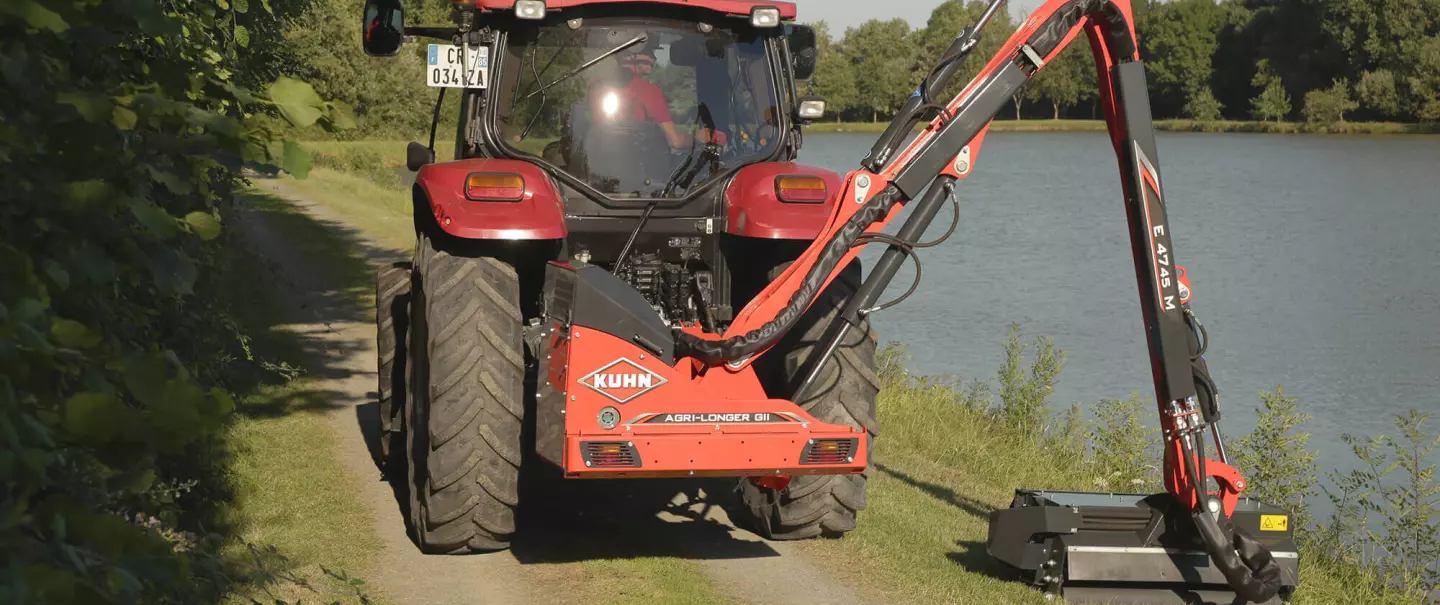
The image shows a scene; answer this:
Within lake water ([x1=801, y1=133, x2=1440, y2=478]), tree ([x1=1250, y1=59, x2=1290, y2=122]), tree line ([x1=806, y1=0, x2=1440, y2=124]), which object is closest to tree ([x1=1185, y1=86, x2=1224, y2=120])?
tree line ([x1=806, y1=0, x2=1440, y2=124])

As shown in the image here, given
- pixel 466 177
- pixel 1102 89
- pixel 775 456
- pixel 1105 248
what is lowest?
pixel 1105 248

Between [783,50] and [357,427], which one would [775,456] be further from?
[357,427]

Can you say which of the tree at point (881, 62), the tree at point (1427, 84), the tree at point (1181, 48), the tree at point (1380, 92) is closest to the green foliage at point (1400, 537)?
the tree at point (1427, 84)

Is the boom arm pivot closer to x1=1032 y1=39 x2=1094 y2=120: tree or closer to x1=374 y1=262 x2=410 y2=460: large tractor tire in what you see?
x1=374 y1=262 x2=410 y2=460: large tractor tire

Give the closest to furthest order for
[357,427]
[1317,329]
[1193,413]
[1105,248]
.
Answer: [1193,413]
[357,427]
[1317,329]
[1105,248]

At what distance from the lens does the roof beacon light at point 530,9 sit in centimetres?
674

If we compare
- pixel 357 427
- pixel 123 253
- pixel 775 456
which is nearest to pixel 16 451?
pixel 123 253

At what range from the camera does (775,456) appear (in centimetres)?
585

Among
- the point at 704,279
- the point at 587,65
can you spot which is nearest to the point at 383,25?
the point at 587,65

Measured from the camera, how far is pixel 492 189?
637 cm

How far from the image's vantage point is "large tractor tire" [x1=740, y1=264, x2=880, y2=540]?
254 inches

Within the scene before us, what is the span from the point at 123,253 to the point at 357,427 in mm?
6791

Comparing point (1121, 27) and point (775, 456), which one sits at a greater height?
point (1121, 27)

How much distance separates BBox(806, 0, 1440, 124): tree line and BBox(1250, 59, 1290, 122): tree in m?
0.06
